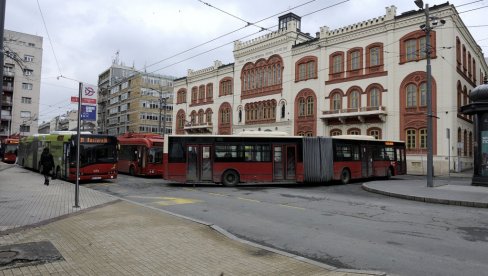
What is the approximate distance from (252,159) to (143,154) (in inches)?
370

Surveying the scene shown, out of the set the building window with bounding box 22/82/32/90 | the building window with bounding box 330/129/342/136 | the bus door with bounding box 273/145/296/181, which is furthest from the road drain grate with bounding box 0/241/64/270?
the building window with bounding box 22/82/32/90

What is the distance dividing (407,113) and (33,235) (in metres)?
32.7

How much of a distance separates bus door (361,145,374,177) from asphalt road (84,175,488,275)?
7478mm

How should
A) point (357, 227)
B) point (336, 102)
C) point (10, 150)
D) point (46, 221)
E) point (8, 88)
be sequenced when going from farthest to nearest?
point (8, 88), point (10, 150), point (336, 102), point (357, 227), point (46, 221)

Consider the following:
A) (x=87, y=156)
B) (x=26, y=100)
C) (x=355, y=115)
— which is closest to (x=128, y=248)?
(x=87, y=156)

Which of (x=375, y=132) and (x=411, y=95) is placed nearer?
(x=411, y=95)

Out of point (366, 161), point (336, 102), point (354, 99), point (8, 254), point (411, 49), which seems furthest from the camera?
point (336, 102)

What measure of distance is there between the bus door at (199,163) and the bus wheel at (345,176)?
777 centimetres

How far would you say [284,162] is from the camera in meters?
20.1

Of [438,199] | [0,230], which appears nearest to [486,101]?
[438,199]

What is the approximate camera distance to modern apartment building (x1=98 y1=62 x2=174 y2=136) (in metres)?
79.8

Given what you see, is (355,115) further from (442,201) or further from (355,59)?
(442,201)

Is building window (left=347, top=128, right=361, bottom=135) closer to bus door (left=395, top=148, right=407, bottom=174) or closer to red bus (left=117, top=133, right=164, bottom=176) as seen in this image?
bus door (left=395, top=148, right=407, bottom=174)

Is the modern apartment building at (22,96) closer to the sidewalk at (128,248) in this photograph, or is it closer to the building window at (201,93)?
the building window at (201,93)
